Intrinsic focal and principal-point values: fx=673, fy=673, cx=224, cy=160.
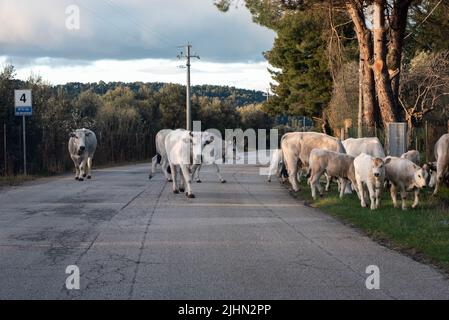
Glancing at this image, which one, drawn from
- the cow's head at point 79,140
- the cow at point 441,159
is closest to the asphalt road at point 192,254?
the cow at point 441,159

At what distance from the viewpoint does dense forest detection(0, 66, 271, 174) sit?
97.1ft

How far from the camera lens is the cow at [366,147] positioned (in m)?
19.5

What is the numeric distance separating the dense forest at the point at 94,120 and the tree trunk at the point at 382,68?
15.2 metres

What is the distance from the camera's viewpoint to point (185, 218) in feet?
44.4

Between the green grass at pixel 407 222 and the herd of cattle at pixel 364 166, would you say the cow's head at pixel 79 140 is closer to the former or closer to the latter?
the herd of cattle at pixel 364 166

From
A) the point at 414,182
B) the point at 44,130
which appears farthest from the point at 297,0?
the point at 44,130

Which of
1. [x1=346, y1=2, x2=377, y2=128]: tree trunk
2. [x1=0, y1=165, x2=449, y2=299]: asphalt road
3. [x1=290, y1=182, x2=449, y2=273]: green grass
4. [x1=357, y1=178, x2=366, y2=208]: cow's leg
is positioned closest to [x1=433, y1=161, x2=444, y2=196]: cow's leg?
[x1=290, y1=182, x2=449, y2=273]: green grass

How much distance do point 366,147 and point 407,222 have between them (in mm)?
7183

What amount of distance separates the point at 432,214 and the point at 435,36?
15.3 meters

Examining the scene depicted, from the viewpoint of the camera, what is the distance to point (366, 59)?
2519 cm

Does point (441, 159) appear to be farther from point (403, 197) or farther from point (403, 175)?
point (403, 197)

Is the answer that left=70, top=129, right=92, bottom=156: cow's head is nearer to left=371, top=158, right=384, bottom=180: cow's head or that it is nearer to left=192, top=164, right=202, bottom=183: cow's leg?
left=192, top=164, right=202, bottom=183: cow's leg

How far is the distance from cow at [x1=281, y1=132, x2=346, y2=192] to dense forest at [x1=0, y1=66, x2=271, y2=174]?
12.9 metres
